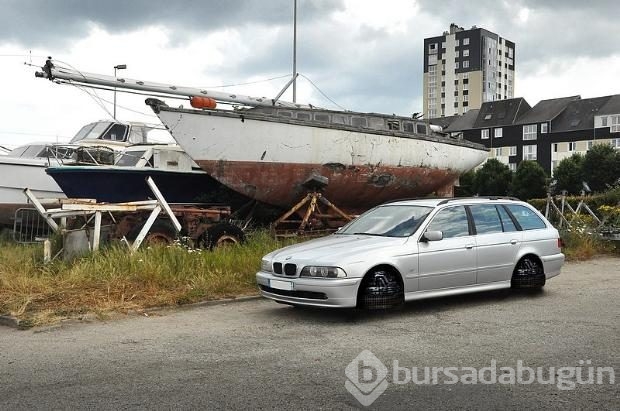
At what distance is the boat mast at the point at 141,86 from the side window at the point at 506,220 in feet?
28.1

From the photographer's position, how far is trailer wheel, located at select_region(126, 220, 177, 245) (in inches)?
477

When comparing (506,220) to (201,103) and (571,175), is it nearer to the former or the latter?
(201,103)

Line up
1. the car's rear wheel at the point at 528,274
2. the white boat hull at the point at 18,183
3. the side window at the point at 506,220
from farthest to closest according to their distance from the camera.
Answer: the white boat hull at the point at 18,183 < the side window at the point at 506,220 < the car's rear wheel at the point at 528,274

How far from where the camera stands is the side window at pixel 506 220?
359 inches

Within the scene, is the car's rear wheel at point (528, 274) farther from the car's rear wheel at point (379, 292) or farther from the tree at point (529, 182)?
the tree at point (529, 182)

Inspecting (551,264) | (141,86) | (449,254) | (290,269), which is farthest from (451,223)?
(141,86)

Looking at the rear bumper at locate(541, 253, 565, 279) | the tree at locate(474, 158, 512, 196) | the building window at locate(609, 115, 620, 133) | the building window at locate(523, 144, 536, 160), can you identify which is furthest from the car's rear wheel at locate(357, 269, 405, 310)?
the building window at locate(523, 144, 536, 160)

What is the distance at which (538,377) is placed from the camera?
5.14 metres

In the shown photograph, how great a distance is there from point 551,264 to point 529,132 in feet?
256

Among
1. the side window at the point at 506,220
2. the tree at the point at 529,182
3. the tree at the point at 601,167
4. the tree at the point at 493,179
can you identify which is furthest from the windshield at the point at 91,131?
the tree at the point at 493,179

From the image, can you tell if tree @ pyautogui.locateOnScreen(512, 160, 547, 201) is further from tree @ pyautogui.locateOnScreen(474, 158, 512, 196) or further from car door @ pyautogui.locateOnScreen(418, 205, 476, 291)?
car door @ pyautogui.locateOnScreen(418, 205, 476, 291)

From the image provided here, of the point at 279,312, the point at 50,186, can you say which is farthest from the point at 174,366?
the point at 50,186

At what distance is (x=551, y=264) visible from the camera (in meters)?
9.42

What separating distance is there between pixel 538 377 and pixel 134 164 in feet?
40.1
